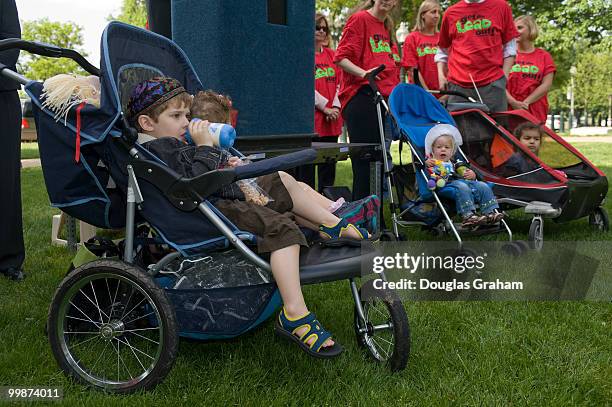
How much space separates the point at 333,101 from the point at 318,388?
4.39m

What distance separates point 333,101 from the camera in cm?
653

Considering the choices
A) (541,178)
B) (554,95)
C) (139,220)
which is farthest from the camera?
(554,95)

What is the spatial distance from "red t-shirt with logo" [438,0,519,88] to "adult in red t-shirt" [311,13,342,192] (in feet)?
4.16

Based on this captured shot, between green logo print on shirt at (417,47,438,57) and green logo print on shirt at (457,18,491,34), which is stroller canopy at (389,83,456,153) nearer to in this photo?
green logo print on shirt at (457,18,491,34)

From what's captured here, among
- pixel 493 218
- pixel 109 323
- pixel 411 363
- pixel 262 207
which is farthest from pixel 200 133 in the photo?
pixel 493 218

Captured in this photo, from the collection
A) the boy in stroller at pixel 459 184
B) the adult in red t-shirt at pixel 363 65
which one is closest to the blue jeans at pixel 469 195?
the boy in stroller at pixel 459 184

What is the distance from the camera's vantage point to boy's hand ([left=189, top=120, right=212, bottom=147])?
8.91 ft

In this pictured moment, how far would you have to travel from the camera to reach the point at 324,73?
21.5 feet

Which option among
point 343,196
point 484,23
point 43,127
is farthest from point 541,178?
point 43,127

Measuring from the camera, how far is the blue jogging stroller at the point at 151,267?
7.89 feet

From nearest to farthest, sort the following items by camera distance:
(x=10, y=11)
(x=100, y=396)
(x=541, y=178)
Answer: (x=100, y=396)
(x=10, y=11)
(x=541, y=178)

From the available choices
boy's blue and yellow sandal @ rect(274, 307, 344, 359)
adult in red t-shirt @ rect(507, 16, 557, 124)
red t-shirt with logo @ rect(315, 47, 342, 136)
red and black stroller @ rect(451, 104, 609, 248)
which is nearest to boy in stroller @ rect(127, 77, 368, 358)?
boy's blue and yellow sandal @ rect(274, 307, 344, 359)

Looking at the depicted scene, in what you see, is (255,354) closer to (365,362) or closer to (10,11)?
(365,362)

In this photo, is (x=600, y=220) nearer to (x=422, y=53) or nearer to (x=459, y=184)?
(x=459, y=184)
